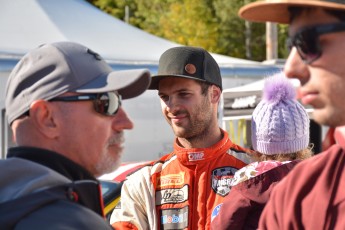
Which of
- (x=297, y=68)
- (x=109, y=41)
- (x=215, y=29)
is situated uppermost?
(x=297, y=68)

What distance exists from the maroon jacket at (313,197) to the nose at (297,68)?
252mm

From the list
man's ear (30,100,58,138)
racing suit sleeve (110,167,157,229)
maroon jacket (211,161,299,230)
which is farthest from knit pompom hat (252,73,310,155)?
man's ear (30,100,58,138)

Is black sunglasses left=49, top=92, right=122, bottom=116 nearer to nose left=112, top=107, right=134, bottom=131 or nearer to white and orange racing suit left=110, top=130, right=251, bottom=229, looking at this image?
nose left=112, top=107, right=134, bottom=131

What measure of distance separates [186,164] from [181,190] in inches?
5.8

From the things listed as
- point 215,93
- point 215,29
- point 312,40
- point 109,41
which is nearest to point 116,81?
point 312,40

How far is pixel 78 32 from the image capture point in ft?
39.3

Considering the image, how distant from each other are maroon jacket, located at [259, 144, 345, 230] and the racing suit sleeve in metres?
1.64

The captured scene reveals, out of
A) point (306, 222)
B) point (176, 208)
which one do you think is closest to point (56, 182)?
point (306, 222)

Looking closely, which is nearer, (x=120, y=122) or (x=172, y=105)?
(x=120, y=122)

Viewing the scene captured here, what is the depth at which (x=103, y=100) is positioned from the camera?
247 centimetres

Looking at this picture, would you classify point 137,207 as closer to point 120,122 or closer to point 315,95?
point 120,122

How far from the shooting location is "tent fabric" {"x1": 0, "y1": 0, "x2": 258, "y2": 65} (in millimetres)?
11148

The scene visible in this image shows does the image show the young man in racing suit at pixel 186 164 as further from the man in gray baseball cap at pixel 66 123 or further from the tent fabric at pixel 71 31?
the tent fabric at pixel 71 31

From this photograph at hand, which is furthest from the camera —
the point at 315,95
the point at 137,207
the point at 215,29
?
the point at 215,29
